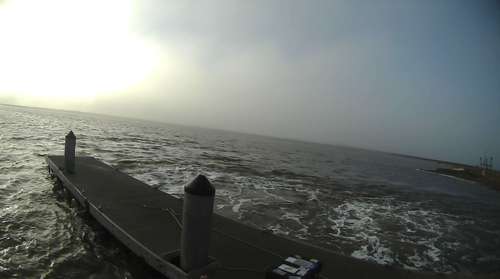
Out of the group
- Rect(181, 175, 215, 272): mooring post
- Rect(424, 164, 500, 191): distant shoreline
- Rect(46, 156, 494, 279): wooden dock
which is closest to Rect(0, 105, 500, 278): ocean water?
Rect(46, 156, 494, 279): wooden dock

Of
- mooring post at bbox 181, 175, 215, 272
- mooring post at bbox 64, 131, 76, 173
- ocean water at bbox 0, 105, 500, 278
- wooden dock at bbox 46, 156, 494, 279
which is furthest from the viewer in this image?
mooring post at bbox 64, 131, 76, 173

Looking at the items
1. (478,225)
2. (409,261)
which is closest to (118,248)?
(409,261)

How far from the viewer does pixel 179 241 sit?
6.93 metres

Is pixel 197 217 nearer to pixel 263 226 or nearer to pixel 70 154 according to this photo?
pixel 263 226

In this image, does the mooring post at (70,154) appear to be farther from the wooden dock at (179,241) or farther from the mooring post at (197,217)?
the mooring post at (197,217)

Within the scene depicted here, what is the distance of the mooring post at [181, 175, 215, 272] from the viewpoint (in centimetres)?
469

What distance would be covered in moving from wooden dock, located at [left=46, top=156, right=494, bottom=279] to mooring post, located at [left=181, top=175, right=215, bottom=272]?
2.01 ft

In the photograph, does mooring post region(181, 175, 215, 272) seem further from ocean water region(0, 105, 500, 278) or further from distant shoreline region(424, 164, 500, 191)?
distant shoreline region(424, 164, 500, 191)

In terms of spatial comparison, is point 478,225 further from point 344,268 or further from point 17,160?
point 17,160

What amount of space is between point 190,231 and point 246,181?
17013 millimetres

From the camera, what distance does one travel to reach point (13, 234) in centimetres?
809

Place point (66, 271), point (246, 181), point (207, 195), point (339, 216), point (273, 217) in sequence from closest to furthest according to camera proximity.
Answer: point (207, 195) → point (66, 271) → point (273, 217) → point (339, 216) → point (246, 181)

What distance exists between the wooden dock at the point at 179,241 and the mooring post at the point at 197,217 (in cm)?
61

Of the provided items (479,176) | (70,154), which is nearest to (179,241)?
(70,154)
